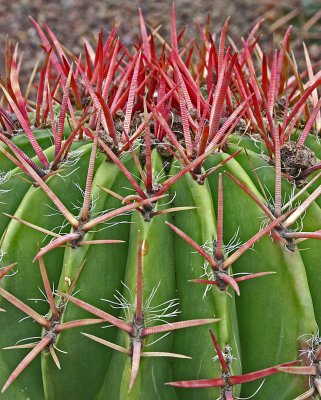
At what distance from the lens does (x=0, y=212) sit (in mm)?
1228

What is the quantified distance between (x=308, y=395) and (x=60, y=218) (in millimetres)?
522

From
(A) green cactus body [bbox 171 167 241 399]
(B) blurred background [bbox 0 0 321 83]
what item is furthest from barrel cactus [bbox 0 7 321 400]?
(B) blurred background [bbox 0 0 321 83]

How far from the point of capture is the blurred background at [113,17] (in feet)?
15.0

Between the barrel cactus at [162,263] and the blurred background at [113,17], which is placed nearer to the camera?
the barrel cactus at [162,263]

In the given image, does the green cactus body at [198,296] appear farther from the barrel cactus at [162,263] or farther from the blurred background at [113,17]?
the blurred background at [113,17]

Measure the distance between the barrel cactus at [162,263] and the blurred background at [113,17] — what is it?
3.46m

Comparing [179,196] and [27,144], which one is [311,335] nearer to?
[179,196]

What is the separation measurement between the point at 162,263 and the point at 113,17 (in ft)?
12.7

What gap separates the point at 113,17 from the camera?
4703 mm

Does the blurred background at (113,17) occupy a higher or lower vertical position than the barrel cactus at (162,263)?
higher

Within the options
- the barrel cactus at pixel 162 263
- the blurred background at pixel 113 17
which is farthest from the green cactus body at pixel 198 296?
the blurred background at pixel 113 17

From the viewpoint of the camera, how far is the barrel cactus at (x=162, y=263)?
1.07 metres

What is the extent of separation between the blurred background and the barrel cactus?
3.46 m

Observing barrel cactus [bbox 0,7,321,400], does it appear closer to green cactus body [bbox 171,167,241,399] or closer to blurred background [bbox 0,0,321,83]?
green cactus body [bbox 171,167,241,399]
